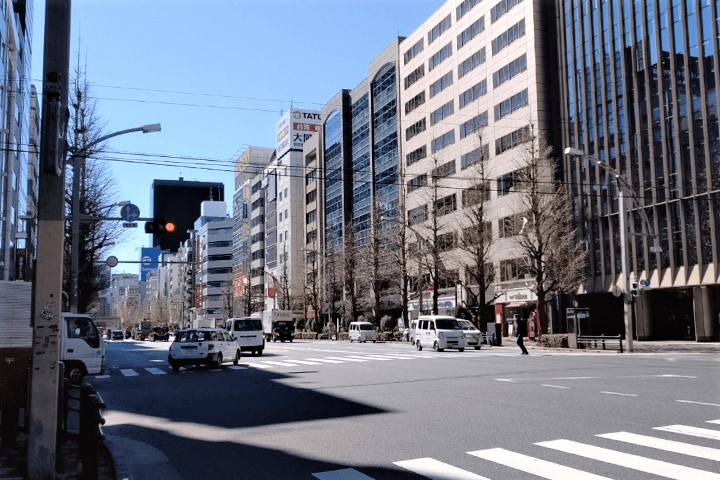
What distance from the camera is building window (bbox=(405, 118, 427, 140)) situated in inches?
2908

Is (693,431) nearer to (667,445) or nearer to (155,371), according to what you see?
(667,445)

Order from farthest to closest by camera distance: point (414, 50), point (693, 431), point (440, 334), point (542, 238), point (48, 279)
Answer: point (414, 50), point (542, 238), point (440, 334), point (693, 431), point (48, 279)

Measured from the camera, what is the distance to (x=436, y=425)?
1005 centimetres

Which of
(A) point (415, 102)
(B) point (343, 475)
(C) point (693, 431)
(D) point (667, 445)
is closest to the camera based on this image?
(B) point (343, 475)

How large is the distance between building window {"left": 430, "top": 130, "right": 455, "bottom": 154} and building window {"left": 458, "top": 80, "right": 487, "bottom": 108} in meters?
3.15

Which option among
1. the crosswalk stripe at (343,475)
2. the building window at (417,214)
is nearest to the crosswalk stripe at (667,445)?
the crosswalk stripe at (343,475)

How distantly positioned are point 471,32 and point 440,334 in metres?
40.9

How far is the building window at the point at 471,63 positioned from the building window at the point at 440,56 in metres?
3.17

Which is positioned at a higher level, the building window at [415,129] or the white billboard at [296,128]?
the white billboard at [296,128]

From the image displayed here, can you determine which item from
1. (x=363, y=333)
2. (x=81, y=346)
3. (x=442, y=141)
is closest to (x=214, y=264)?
(x=442, y=141)

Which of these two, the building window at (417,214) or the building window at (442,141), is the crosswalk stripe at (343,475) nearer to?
the building window at (417,214)

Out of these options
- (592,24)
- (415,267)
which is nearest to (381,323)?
(415,267)

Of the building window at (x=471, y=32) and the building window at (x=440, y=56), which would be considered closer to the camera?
the building window at (x=471, y=32)

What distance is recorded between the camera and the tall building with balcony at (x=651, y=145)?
4184 centimetres
